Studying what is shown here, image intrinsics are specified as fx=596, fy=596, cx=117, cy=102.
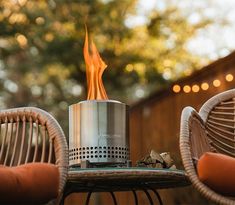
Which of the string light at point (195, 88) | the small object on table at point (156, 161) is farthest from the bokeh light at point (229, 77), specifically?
the small object on table at point (156, 161)

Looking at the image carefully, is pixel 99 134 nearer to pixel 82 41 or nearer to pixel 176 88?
pixel 176 88

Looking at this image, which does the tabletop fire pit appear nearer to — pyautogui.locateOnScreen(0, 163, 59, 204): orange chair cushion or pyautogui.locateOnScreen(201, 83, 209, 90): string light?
pyautogui.locateOnScreen(0, 163, 59, 204): orange chair cushion

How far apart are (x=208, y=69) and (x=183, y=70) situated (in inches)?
160

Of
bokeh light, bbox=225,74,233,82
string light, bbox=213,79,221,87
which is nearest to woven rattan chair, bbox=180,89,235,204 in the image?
bokeh light, bbox=225,74,233,82

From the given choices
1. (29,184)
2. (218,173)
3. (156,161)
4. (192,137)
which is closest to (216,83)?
(156,161)

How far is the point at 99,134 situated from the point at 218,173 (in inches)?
24.5

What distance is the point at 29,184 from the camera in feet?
4.84

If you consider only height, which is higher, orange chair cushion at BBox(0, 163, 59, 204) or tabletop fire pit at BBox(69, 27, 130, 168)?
tabletop fire pit at BBox(69, 27, 130, 168)

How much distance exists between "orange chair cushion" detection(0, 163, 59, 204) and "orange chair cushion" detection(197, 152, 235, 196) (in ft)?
1.39

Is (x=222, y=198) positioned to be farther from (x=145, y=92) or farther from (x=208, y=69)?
(x=145, y=92)

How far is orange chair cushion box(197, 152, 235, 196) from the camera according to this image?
1685mm

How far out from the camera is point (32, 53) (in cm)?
809

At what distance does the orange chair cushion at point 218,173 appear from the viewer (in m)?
1.68

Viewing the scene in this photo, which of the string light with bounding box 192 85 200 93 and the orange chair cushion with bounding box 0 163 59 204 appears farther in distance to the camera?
the string light with bounding box 192 85 200 93
